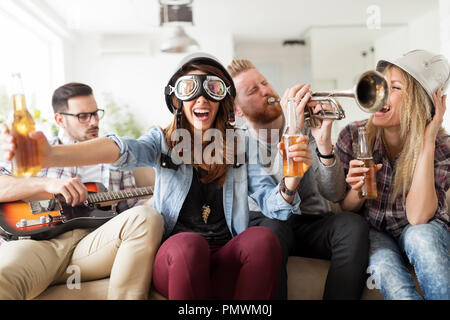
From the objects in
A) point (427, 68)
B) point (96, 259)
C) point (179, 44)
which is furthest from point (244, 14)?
point (96, 259)

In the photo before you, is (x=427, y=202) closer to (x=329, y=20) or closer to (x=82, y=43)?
(x=329, y=20)

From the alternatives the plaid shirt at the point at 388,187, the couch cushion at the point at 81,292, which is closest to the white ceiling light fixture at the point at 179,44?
the plaid shirt at the point at 388,187

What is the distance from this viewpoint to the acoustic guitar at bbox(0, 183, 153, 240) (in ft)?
5.61

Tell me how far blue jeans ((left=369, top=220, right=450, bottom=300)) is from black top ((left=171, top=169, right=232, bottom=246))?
0.59 metres

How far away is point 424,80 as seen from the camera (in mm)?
1678

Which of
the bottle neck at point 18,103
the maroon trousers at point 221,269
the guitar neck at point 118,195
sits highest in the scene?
the bottle neck at point 18,103

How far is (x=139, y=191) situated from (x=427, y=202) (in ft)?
4.25

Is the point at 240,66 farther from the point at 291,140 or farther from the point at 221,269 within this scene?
the point at 221,269

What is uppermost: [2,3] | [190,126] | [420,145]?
[2,3]

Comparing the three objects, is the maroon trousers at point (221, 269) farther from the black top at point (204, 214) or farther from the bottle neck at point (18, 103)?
the bottle neck at point (18, 103)

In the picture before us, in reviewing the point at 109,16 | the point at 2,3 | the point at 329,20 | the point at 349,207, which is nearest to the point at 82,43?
the point at 109,16

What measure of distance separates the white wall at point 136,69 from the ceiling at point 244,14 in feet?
1.07

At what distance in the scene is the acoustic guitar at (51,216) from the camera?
1709 mm

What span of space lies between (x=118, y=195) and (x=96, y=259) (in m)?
0.49
